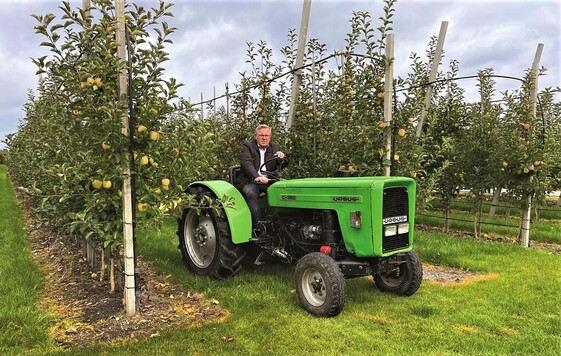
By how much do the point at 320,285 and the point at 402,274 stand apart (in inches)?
39.8

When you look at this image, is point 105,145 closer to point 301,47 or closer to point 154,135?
point 154,135

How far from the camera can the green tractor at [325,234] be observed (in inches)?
147

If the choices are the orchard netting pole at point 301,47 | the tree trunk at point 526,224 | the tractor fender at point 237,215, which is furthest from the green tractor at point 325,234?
the tree trunk at point 526,224

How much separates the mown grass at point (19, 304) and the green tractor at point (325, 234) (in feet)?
5.18

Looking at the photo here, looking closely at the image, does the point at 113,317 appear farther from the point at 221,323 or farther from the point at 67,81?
the point at 67,81

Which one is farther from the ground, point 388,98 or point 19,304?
point 388,98

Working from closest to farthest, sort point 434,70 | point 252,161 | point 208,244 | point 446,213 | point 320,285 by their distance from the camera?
1. point 320,285
2. point 252,161
3. point 208,244
4. point 434,70
5. point 446,213

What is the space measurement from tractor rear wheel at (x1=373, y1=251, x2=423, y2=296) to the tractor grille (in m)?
0.17

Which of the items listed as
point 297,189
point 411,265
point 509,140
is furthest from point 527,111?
point 297,189

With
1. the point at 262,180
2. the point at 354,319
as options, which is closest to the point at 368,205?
the point at 354,319

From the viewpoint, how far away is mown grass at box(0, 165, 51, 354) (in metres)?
3.21

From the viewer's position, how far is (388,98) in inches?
201

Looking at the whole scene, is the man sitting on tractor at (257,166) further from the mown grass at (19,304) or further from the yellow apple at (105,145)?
the mown grass at (19,304)

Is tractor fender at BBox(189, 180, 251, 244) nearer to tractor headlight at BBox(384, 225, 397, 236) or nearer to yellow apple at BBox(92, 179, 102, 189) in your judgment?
yellow apple at BBox(92, 179, 102, 189)
